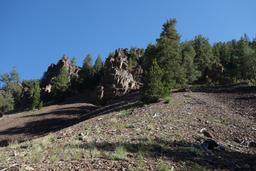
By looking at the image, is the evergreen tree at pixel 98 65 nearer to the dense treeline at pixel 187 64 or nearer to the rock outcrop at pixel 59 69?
the rock outcrop at pixel 59 69

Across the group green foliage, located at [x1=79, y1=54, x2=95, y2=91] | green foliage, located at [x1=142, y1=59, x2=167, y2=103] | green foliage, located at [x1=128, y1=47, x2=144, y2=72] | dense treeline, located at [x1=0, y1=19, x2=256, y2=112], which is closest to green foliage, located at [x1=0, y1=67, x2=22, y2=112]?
dense treeline, located at [x1=0, y1=19, x2=256, y2=112]

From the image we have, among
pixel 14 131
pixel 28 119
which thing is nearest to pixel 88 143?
pixel 14 131

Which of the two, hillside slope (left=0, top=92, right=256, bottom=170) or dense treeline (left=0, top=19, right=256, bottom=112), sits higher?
dense treeline (left=0, top=19, right=256, bottom=112)

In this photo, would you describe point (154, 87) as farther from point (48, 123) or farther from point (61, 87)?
point (61, 87)

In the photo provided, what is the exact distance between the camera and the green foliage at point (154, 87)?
2700cm

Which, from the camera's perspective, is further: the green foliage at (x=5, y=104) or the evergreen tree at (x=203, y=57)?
the green foliage at (x=5, y=104)

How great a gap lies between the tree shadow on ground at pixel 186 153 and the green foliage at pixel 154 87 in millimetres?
12973

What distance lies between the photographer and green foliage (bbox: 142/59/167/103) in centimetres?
2700

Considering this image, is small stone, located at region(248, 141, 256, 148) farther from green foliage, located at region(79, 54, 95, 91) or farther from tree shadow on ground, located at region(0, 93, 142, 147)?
green foliage, located at region(79, 54, 95, 91)

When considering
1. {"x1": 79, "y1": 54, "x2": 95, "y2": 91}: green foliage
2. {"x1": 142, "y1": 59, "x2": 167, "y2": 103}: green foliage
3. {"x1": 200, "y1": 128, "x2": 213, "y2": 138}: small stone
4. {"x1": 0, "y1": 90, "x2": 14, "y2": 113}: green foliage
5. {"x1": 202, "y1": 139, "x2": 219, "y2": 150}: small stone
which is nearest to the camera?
{"x1": 202, "y1": 139, "x2": 219, "y2": 150}: small stone

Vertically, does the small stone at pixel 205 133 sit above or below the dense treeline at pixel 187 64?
below

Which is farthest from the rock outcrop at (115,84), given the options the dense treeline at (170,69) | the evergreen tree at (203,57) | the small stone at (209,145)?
the small stone at (209,145)

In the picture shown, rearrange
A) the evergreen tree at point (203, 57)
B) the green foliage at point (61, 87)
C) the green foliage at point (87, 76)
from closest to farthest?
the evergreen tree at point (203, 57), the green foliage at point (61, 87), the green foliage at point (87, 76)

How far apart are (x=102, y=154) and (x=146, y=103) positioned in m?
15.9
